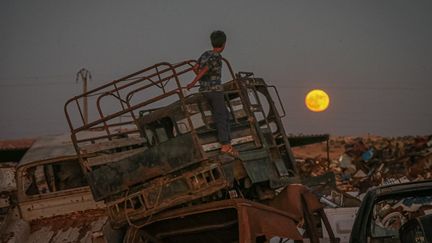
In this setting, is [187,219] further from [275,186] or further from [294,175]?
[294,175]

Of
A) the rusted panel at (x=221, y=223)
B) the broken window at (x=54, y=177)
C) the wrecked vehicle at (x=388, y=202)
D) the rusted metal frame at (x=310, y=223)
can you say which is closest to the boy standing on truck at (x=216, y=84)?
the rusted panel at (x=221, y=223)

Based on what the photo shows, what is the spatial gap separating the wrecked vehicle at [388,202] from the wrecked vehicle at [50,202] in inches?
180

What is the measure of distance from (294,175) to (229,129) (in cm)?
165

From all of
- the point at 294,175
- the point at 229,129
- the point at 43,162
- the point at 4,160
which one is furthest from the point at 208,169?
the point at 4,160

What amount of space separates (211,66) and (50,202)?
12.4 ft

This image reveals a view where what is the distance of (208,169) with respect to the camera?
607 cm

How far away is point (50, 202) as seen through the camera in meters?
9.07

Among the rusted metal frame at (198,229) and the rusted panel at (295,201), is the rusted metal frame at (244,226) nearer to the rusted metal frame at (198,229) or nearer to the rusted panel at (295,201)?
the rusted metal frame at (198,229)

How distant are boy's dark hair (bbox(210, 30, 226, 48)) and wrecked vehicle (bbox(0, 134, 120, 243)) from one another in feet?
10.6

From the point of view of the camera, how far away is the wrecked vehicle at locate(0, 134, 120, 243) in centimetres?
818

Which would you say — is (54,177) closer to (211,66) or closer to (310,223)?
(211,66)

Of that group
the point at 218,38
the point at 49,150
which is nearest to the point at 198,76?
the point at 218,38

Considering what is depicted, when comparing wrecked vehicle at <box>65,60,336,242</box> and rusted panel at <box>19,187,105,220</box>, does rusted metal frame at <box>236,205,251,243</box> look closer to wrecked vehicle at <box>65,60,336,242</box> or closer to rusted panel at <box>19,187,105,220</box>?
wrecked vehicle at <box>65,60,336,242</box>

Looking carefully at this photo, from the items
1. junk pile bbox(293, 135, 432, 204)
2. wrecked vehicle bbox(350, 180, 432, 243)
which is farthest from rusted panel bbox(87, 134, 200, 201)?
junk pile bbox(293, 135, 432, 204)
